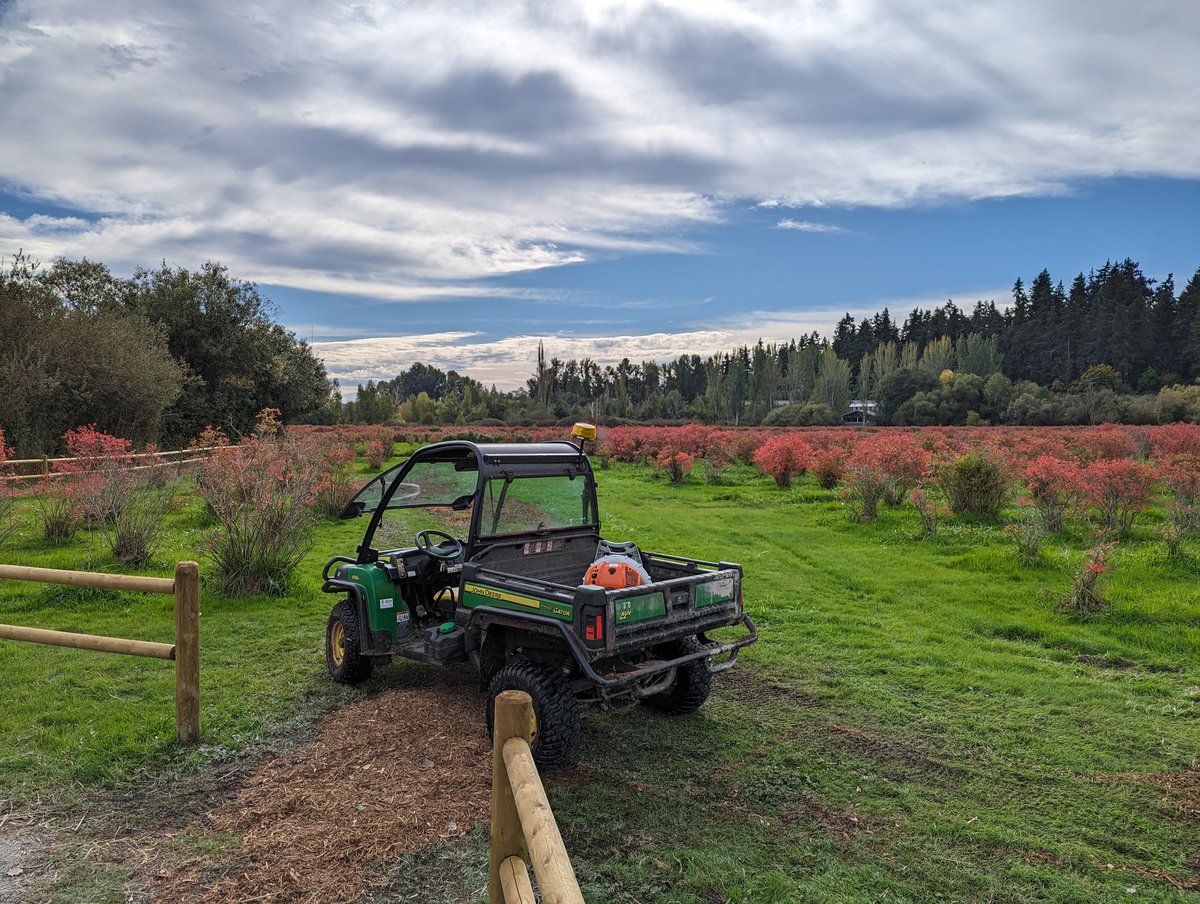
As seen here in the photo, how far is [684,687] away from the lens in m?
5.80

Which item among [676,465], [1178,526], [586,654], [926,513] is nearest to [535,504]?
[586,654]

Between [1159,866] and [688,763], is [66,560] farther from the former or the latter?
[1159,866]

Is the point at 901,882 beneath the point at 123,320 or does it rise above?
beneath

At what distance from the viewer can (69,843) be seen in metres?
4.08

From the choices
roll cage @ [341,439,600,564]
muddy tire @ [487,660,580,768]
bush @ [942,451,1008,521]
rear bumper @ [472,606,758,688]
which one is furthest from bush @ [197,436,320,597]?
bush @ [942,451,1008,521]

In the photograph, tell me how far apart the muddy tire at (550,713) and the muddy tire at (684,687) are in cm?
113

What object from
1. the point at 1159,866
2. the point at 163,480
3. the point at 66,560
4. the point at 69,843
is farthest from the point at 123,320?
the point at 1159,866

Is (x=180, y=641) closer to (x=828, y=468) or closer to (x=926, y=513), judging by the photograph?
(x=926, y=513)

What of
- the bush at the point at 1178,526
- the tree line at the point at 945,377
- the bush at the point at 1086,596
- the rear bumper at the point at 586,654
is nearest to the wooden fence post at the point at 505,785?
the rear bumper at the point at 586,654

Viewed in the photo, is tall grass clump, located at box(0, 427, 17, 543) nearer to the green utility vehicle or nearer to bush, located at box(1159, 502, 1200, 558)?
the green utility vehicle

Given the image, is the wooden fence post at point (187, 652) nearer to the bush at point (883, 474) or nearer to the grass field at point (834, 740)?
the grass field at point (834, 740)

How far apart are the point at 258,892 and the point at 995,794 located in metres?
4.11

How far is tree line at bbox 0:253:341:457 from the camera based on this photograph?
22.0m

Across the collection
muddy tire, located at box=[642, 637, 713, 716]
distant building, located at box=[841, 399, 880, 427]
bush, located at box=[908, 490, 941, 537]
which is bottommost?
muddy tire, located at box=[642, 637, 713, 716]
